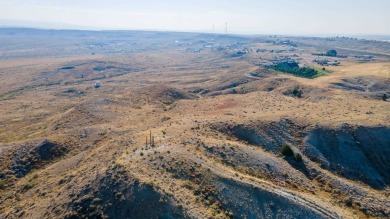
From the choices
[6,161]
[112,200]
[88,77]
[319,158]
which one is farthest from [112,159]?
[88,77]

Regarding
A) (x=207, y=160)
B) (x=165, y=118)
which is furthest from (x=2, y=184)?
(x=165, y=118)

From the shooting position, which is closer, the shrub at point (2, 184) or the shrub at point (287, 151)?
the shrub at point (2, 184)

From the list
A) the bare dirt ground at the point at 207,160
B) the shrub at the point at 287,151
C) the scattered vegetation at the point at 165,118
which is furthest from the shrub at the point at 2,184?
the shrub at the point at 287,151

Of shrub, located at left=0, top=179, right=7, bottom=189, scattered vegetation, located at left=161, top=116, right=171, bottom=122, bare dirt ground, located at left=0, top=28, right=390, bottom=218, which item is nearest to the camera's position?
bare dirt ground, located at left=0, top=28, right=390, bottom=218

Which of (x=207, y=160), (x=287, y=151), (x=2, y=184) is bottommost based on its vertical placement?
(x=2, y=184)

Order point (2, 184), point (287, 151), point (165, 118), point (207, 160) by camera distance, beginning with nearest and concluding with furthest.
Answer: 1. point (207, 160)
2. point (2, 184)
3. point (287, 151)
4. point (165, 118)

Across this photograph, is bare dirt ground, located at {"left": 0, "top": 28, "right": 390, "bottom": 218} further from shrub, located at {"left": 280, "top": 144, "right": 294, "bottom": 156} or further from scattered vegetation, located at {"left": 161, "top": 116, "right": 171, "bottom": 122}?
shrub, located at {"left": 280, "top": 144, "right": 294, "bottom": 156}

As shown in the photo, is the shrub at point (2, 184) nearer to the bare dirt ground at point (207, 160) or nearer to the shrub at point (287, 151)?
the bare dirt ground at point (207, 160)

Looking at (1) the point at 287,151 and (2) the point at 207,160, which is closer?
(2) the point at 207,160

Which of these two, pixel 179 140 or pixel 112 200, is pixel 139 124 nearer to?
pixel 179 140

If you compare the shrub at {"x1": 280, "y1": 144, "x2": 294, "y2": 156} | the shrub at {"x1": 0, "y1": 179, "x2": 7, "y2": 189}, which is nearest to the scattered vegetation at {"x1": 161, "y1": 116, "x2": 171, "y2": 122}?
the shrub at {"x1": 280, "y1": 144, "x2": 294, "y2": 156}

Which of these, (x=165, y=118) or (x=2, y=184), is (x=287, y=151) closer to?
(x=165, y=118)
